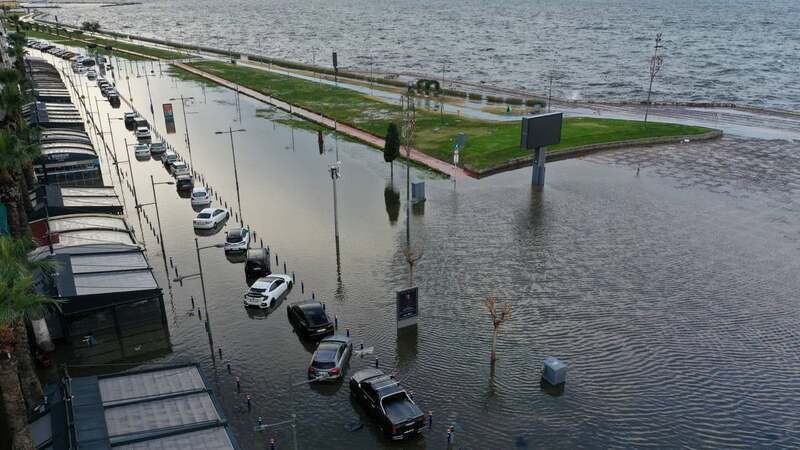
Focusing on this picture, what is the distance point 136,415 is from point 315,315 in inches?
476

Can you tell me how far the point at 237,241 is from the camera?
4278cm

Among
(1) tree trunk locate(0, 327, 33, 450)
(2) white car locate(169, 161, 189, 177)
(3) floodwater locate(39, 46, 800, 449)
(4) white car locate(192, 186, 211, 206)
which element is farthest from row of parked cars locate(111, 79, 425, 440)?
(2) white car locate(169, 161, 189, 177)

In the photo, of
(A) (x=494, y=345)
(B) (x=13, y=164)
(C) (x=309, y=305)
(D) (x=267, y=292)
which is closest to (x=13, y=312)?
(B) (x=13, y=164)

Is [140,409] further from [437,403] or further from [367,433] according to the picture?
[437,403]

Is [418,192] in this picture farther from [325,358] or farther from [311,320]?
[325,358]

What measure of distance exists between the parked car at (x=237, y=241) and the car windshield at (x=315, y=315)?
1241 cm

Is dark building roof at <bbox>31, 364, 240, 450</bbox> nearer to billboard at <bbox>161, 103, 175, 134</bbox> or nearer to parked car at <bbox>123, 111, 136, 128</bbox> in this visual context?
billboard at <bbox>161, 103, 175, 134</bbox>

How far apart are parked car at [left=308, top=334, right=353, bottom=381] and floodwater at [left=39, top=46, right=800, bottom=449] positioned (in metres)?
0.72

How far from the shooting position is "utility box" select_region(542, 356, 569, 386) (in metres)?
27.6

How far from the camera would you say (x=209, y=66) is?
151000 millimetres

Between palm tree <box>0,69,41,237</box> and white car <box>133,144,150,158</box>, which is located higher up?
palm tree <box>0,69,41,237</box>

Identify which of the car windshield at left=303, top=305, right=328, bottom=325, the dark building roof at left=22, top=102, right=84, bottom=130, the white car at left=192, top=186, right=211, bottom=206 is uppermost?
the dark building roof at left=22, top=102, right=84, bottom=130

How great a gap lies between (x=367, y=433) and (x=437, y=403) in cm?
395

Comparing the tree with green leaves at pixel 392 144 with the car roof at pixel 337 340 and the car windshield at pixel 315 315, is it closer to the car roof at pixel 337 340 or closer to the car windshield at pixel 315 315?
the car windshield at pixel 315 315
